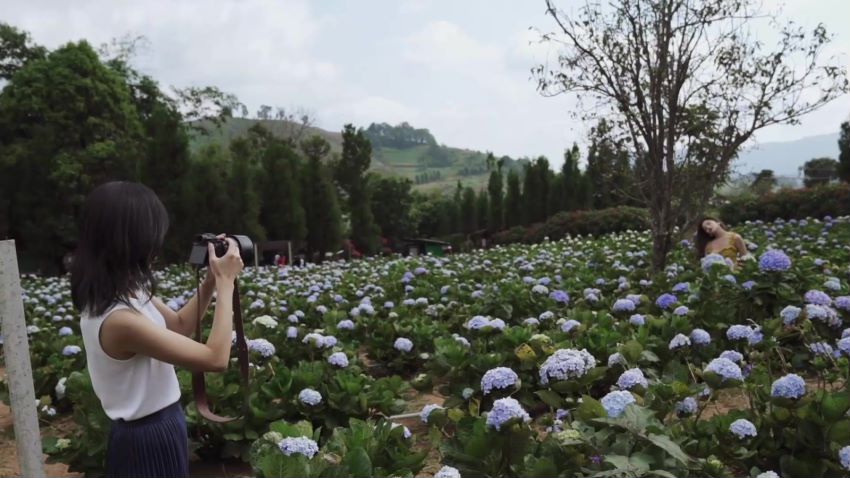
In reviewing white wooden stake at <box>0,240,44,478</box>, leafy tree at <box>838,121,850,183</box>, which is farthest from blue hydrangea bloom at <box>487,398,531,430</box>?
leafy tree at <box>838,121,850,183</box>

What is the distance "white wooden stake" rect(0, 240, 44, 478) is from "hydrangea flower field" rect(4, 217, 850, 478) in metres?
0.57

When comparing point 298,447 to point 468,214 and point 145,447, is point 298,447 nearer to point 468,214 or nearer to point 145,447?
point 145,447

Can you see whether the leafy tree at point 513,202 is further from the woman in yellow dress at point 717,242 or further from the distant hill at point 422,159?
the distant hill at point 422,159

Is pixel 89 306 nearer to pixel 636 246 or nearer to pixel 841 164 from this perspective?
pixel 636 246

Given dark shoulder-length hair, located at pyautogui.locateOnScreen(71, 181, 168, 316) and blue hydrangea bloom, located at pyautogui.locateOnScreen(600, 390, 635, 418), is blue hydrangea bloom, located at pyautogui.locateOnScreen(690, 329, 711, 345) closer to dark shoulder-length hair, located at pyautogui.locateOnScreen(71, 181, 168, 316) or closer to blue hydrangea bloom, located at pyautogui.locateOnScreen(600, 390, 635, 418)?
blue hydrangea bloom, located at pyautogui.locateOnScreen(600, 390, 635, 418)

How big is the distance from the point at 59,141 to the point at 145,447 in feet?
71.8

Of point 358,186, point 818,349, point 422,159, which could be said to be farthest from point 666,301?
point 422,159

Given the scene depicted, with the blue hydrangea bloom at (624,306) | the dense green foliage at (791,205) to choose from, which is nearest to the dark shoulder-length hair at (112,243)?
the blue hydrangea bloom at (624,306)

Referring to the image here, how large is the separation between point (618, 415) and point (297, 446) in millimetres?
795

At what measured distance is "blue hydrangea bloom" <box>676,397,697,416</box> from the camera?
7.07 feet

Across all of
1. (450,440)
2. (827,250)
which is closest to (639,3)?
(827,250)

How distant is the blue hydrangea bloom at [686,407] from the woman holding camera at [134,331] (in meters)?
1.41

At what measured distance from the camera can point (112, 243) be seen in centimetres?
163

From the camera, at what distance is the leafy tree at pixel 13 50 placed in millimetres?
23672
